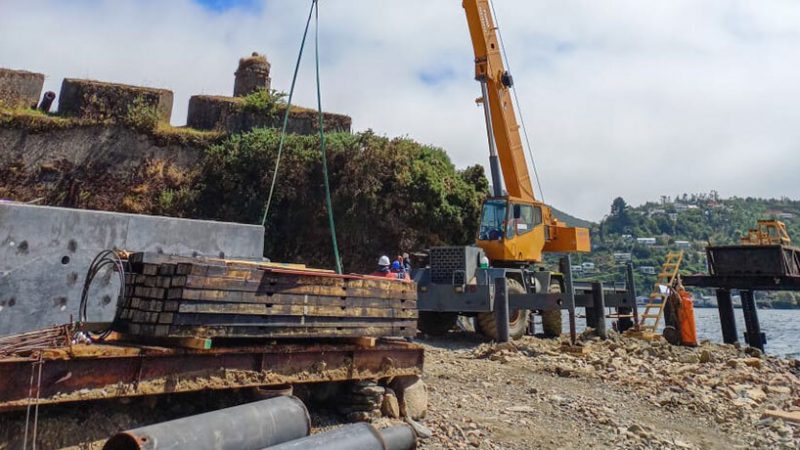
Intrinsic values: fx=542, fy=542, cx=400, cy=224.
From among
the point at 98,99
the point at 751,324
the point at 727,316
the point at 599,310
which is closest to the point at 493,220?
the point at 599,310

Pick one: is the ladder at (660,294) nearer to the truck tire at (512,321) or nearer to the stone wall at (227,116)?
the truck tire at (512,321)

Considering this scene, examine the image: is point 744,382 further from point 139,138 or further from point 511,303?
point 139,138

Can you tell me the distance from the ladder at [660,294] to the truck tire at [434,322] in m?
6.34

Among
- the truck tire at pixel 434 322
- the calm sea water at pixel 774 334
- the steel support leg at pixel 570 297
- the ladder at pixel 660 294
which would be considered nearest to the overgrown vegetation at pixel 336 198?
the truck tire at pixel 434 322

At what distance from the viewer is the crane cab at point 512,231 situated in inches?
533

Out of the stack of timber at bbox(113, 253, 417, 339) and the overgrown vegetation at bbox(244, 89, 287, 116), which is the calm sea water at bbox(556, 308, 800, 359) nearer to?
the overgrown vegetation at bbox(244, 89, 287, 116)

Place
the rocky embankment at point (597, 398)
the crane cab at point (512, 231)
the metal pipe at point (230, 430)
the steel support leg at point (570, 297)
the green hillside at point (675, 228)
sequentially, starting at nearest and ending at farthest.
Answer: the metal pipe at point (230, 430) < the rocky embankment at point (597, 398) < the steel support leg at point (570, 297) < the crane cab at point (512, 231) < the green hillside at point (675, 228)

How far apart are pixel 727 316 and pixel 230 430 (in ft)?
82.6

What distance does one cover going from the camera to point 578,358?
10.8 metres

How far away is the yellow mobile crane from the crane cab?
25mm

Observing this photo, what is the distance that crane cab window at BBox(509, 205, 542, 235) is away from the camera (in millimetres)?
13742

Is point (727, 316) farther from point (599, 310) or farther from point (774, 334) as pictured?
point (774, 334)

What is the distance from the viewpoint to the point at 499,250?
13477 millimetres

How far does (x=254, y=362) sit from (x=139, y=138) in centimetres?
1473
